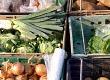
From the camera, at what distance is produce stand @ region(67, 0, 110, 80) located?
162 inches

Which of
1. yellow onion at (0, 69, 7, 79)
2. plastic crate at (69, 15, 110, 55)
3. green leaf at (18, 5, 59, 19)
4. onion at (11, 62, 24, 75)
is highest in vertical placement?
green leaf at (18, 5, 59, 19)

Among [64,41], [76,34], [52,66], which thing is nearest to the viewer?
[52,66]

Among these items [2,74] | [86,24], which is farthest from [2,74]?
[86,24]

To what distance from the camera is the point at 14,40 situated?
4.43m

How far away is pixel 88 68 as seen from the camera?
4.15 meters

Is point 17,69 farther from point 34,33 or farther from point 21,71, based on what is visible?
point 34,33

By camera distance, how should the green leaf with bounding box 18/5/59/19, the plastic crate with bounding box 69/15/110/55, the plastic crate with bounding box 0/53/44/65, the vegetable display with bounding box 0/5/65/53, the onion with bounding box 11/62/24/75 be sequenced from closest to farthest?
1. the onion with bounding box 11/62/24/75
2. the plastic crate with bounding box 0/53/44/65
3. the vegetable display with bounding box 0/5/65/53
4. the green leaf with bounding box 18/5/59/19
5. the plastic crate with bounding box 69/15/110/55

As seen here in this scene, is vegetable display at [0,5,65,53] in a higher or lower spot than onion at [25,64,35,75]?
higher

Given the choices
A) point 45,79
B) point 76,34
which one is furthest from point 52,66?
point 76,34

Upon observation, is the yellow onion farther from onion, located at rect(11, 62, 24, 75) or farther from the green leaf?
the green leaf

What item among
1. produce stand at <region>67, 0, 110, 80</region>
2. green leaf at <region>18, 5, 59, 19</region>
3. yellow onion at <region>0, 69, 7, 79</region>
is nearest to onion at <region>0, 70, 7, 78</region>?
yellow onion at <region>0, 69, 7, 79</region>

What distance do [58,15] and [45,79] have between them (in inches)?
36.8

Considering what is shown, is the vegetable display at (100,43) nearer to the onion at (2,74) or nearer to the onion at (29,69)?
the onion at (29,69)

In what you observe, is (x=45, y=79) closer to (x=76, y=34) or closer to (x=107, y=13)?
(x=76, y=34)
